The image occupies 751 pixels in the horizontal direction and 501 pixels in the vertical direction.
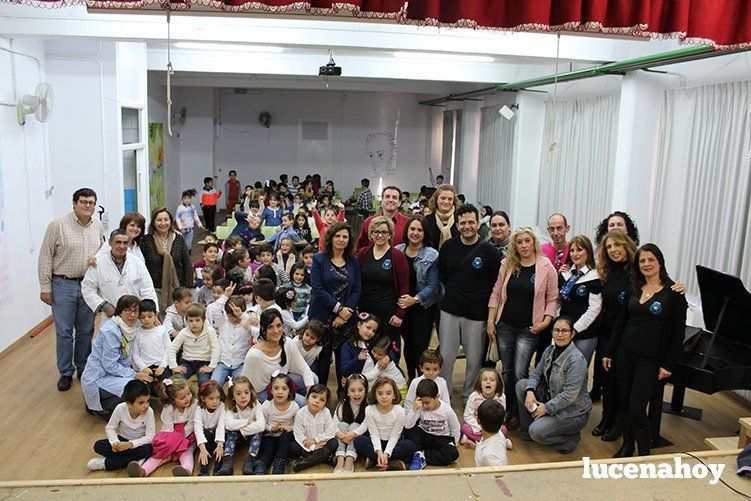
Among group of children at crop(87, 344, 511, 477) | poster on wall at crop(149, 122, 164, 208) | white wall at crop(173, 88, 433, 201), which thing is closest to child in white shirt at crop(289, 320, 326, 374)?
group of children at crop(87, 344, 511, 477)

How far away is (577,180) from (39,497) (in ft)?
24.7

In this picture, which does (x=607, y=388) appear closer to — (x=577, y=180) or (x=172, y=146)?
(x=577, y=180)

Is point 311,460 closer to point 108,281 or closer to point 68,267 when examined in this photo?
point 108,281

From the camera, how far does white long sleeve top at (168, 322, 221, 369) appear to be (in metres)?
5.02

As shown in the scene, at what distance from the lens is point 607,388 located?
4.71 metres

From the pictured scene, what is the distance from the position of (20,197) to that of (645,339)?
562cm

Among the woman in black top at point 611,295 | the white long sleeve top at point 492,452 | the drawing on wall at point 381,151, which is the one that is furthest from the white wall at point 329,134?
the white long sleeve top at point 492,452

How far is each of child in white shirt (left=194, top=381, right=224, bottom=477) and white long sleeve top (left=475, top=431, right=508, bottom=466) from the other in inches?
64.4

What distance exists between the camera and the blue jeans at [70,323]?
509 cm

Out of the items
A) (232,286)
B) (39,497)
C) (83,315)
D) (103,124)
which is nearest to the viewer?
(39,497)

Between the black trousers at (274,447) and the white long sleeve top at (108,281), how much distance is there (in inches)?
64.4

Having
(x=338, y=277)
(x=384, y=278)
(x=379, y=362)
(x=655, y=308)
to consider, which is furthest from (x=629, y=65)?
(x=379, y=362)

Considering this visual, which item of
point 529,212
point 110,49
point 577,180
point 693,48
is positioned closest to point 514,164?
point 529,212

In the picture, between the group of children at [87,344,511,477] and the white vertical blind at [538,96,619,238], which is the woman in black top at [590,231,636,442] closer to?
the group of children at [87,344,511,477]
